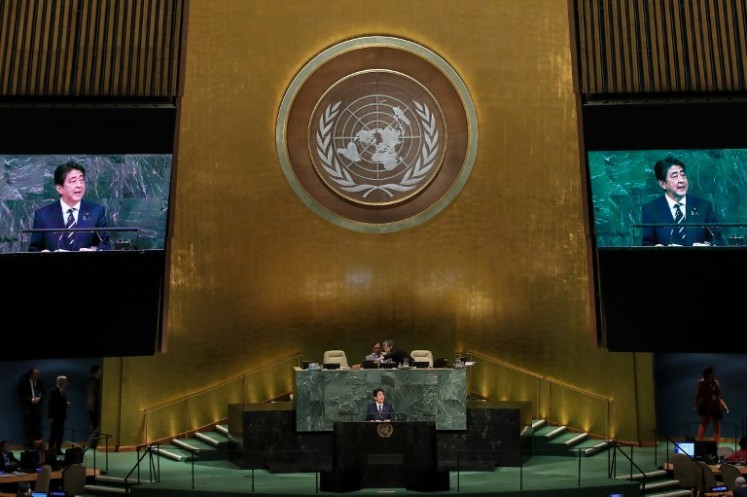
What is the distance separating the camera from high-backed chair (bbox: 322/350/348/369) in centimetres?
1422

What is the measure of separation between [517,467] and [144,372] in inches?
204

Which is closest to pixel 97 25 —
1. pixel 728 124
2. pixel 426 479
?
pixel 426 479

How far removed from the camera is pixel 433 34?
15164 mm

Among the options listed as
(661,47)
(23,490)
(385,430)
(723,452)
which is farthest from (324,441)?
(661,47)

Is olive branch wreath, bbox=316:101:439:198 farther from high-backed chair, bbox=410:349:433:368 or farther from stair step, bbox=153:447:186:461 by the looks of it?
stair step, bbox=153:447:186:461

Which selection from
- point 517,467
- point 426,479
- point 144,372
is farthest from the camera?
point 144,372

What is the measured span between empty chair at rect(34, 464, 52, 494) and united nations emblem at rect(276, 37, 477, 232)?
5.62 metres

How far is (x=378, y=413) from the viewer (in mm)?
12453

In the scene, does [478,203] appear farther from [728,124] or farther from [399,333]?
[728,124]

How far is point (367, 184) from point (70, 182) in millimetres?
4181

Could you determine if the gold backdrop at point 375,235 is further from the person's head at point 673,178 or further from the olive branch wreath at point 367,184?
the person's head at point 673,178

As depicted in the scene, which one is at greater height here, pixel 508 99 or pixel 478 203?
pixel 508 99

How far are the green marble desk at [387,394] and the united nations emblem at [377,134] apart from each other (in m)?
2.89

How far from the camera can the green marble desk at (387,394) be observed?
1292 centimetres
